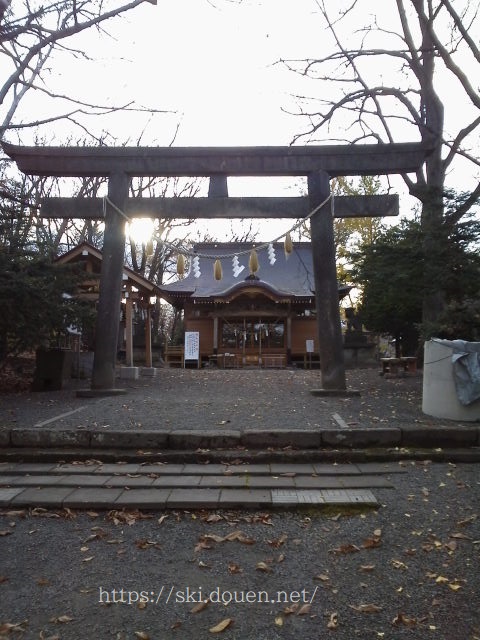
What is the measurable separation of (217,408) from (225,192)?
424 centimetres

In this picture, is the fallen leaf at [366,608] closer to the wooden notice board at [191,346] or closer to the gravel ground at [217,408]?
the gravel ground at [217,408]

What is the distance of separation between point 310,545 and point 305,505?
60 cm

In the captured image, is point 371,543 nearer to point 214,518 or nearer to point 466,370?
point 214,518

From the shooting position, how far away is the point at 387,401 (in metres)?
8.45

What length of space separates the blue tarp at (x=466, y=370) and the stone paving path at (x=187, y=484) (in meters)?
1.88

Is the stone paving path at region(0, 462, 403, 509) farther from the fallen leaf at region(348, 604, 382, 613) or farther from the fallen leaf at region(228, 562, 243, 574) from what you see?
the fallen leaf at region(348, 604, 382, 613)

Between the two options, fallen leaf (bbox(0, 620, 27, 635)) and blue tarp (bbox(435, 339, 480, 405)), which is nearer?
fallen leaf (bbox(0, 620, 27, 635))

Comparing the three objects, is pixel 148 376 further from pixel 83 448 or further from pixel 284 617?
pixel 284 617

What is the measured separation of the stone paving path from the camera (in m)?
4.40

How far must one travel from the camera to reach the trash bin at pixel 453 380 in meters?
6.61

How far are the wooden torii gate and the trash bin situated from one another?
2.06m

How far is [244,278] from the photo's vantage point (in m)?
25.9

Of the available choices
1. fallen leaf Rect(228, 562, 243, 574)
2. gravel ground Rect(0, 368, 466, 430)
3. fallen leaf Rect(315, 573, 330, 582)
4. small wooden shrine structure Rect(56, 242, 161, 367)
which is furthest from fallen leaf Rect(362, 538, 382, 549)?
small wooden shrine structure Rect(56, 242, 161, 367)

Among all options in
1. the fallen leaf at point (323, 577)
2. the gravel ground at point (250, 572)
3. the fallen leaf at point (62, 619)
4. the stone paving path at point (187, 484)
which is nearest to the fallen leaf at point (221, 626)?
the gravel ground at point (250, 572)
